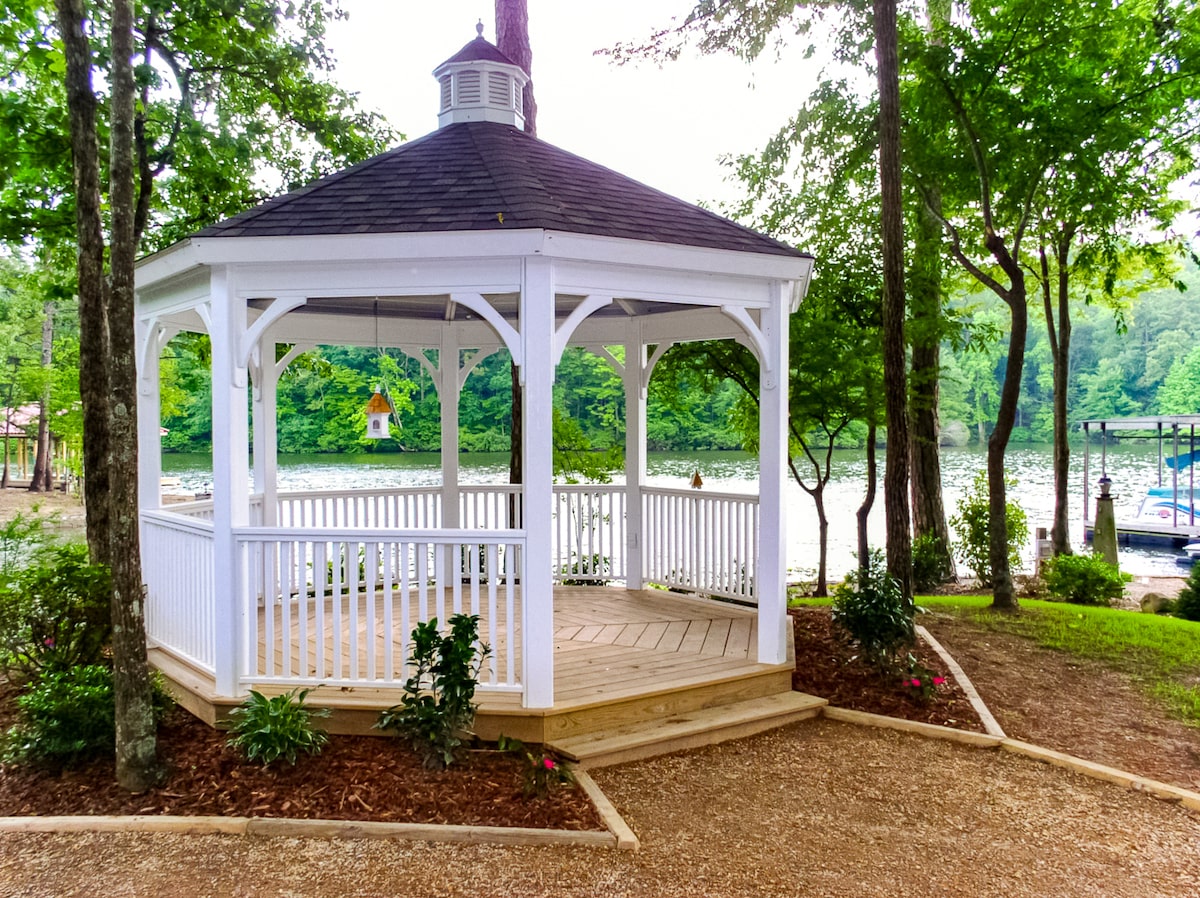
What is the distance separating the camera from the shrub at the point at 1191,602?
30.0 feet

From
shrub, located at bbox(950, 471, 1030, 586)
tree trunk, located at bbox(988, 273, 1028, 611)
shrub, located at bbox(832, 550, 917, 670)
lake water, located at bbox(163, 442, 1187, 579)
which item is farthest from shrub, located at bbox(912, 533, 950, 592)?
shrub, located at bbox(832, 550, 917, 670)

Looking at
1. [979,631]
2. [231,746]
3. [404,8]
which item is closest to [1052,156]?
[979,631]

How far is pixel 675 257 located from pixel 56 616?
449cm

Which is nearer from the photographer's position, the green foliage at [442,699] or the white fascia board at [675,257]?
the green foliage at [442,699]

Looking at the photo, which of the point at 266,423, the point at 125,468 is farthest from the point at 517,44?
the point at 125,468

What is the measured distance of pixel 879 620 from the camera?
595 cm

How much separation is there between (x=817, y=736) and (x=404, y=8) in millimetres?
31858

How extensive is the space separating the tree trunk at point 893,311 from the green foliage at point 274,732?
14.8ft

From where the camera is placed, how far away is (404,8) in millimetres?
30234

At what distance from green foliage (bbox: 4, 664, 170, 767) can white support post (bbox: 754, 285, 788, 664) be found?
13.0 ft

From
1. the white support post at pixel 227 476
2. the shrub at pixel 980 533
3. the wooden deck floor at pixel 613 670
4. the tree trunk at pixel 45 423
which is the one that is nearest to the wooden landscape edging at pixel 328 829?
the wooden deck floor at pixel 613 670

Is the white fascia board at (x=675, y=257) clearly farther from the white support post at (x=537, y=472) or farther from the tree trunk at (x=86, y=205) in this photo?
the tree trunk at (x=86, y=205)

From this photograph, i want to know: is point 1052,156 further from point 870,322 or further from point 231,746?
point 231,746

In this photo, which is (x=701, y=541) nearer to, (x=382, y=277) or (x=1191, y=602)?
(x=382, y=277)
